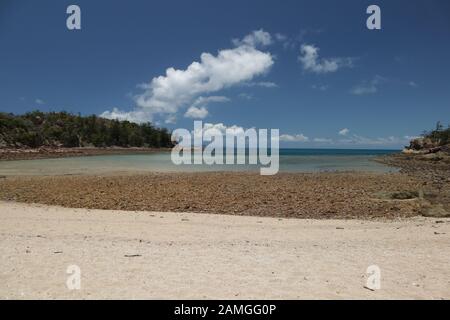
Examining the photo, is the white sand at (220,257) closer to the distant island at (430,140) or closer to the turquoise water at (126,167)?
the turquoise water at (126,167)

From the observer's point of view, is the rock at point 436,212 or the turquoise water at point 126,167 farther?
the turquoise water at point 126,167

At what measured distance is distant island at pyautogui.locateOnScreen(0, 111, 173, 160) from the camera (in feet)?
288

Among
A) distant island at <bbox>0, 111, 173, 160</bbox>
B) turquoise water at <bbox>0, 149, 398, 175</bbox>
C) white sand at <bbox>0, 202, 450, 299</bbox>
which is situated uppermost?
distant island at <bbox>0, 111, 173, 160</bbox>

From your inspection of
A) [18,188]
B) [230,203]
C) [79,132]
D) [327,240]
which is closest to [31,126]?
[79,132]

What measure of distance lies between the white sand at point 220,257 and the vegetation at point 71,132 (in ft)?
268

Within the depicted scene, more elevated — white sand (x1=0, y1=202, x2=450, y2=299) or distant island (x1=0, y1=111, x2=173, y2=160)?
distant island (x1=0, y1=111, x2=173, y2=160)

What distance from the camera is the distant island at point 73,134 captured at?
87.8 m

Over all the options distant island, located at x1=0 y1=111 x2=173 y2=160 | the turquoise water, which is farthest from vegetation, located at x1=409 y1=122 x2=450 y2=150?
distant island, located at x1=0 y1=111 x2=173 y2=160

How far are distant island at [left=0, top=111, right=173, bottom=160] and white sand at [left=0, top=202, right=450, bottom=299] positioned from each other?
2842 inches

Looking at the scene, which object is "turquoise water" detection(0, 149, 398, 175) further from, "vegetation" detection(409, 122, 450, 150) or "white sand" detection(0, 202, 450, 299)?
"vegetation" detection(409, 122, 450, 150)

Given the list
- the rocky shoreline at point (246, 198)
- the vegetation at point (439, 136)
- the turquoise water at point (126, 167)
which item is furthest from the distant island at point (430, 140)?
the rocky shoreline at point (246, 198)

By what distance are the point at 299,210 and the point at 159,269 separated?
881 cm

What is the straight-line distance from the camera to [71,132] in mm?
111062
